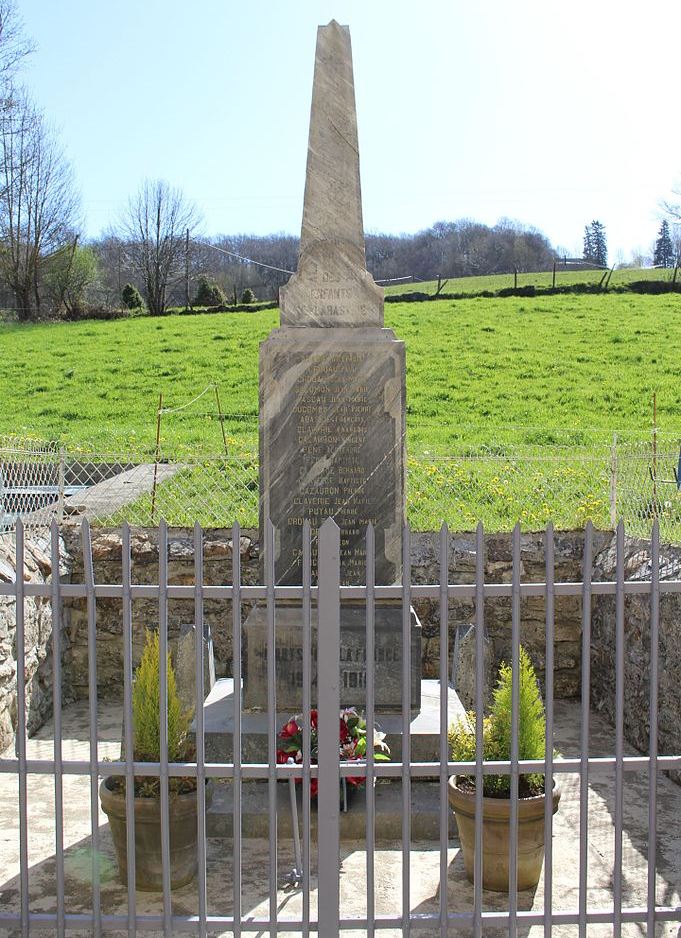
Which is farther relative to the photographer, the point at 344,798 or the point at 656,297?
the point at 656,297

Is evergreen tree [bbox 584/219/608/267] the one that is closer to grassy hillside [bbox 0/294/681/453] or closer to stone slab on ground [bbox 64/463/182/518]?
grassy hillside [bbox 0/294/681/453]

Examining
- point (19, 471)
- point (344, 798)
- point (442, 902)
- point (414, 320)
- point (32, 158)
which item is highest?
point (32, 158)

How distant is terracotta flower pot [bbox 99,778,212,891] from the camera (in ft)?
15.0

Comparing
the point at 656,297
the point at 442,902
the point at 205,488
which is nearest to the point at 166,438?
the point at 205,488

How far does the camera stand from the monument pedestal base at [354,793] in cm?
536

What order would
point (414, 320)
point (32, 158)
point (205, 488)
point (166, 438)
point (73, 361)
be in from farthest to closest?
point (32, 158) < point (414, 320) < point (73, 361) < point (166, 438) < point (205, 488)

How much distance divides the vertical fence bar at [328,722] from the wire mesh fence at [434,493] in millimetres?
5472

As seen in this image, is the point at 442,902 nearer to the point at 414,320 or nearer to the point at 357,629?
the point at 357,629

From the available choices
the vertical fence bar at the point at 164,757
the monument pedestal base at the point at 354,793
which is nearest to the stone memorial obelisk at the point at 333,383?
the monument pedestal base at the point at 354,793

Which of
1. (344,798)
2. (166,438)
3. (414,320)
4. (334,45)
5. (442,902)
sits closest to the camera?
(442,902)

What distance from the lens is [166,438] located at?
1507 cm

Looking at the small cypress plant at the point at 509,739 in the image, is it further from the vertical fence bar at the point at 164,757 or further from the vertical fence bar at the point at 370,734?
the vertical fence bar at the point at 164,757

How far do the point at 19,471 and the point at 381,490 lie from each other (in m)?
4.36

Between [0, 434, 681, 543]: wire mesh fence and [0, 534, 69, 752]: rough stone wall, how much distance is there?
2.65ft
